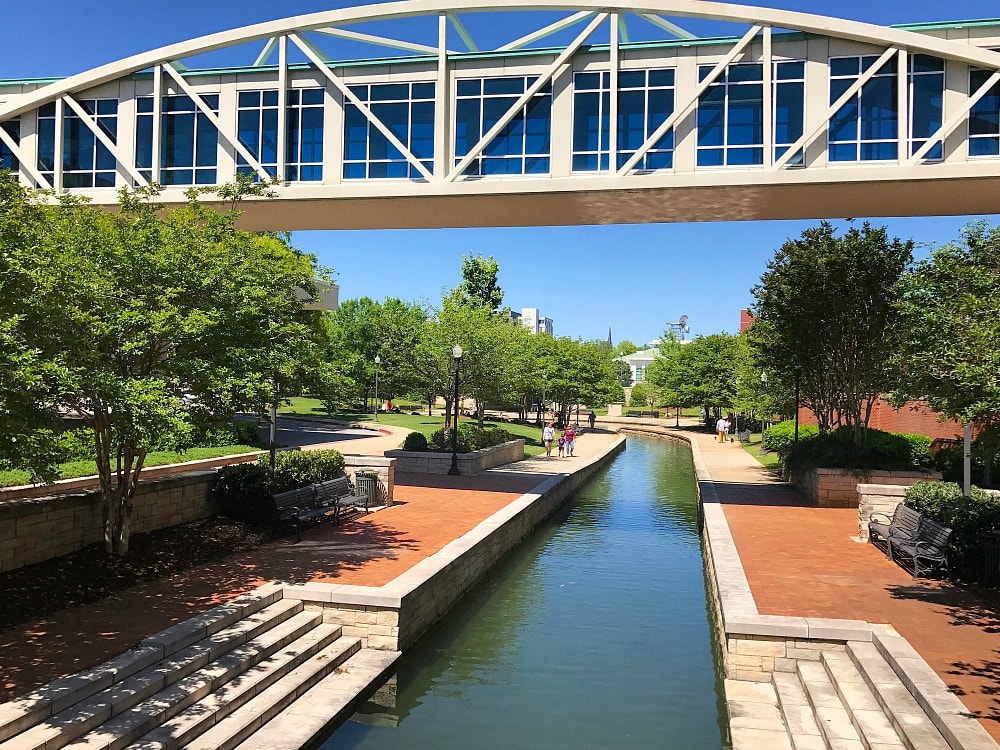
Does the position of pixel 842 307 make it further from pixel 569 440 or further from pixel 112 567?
pixel 112 567

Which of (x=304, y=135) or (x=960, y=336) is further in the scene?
(x=304, y=135)

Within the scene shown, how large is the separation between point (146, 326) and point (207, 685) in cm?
483

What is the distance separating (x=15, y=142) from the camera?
2386 cm

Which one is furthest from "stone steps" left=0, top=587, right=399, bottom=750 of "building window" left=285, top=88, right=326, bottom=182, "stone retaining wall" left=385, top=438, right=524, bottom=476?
"stone retaining wall" left=385, top=438, right=524, bottom=476

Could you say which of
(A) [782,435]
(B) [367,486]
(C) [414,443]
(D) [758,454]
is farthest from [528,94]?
(D) [758,454]

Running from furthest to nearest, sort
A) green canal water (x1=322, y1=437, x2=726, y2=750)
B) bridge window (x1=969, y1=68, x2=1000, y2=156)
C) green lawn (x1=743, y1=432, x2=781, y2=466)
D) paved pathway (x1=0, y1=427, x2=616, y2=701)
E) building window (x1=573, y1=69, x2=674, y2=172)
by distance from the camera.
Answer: green lawn (x1=743, y1=432, x2=781, y2=466) < building window (x1=573, y1=69, x2=674, y2=172) < bridge window (x1=969, y1=68, x2=1000, y2=156) < green canal water (x1=322, y1=437, x2=726, y2=750) < paved pathway (x1=0, y1=427, x2=616, y2=701)

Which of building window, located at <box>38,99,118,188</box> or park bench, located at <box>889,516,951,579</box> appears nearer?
park bench, located at <box>889,516,951,579</box>

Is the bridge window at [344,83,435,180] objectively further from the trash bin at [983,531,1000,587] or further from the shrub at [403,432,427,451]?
the trash bin at [983,531,1000,587]

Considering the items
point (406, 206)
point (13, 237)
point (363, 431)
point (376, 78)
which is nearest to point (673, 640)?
point (13, 237)

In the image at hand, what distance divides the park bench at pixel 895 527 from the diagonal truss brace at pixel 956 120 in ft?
28.7

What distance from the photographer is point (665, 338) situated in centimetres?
7438

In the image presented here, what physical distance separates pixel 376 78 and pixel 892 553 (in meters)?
17.0

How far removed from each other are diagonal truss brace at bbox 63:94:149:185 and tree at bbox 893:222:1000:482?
2005 centimetres

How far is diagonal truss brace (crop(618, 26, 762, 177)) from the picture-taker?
20.3 meters
